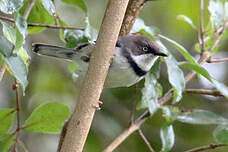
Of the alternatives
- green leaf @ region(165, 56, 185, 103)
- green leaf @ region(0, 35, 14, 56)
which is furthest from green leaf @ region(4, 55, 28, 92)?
green leaf @ region(165, 56, 185, 103)

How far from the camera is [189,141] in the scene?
444cm

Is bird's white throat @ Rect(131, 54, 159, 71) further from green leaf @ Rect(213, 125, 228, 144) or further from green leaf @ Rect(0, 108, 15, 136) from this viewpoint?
green leaf @ Rect(0, 108, 15, 136)

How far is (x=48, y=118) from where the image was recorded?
2.35 meters

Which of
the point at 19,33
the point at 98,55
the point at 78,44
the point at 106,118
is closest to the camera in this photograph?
the point at 19,33

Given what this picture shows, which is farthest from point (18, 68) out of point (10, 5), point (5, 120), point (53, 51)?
point (53, 51)

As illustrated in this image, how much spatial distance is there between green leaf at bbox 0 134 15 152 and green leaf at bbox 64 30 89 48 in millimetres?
765

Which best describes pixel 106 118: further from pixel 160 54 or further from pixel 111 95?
pixel 160 54

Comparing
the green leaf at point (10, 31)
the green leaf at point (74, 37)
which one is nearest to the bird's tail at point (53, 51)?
the green leaf at point (74, 37)

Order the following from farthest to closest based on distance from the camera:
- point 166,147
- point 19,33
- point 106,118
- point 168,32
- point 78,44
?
point 168,32, point 106,118, point 78,44, point 166,147, point 19,33

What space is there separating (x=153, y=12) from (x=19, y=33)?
3685 mm

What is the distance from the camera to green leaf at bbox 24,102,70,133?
2.32 m

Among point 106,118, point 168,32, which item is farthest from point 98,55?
point 168,32

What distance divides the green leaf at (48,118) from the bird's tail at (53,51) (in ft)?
2.58

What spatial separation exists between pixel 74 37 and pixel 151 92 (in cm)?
60
